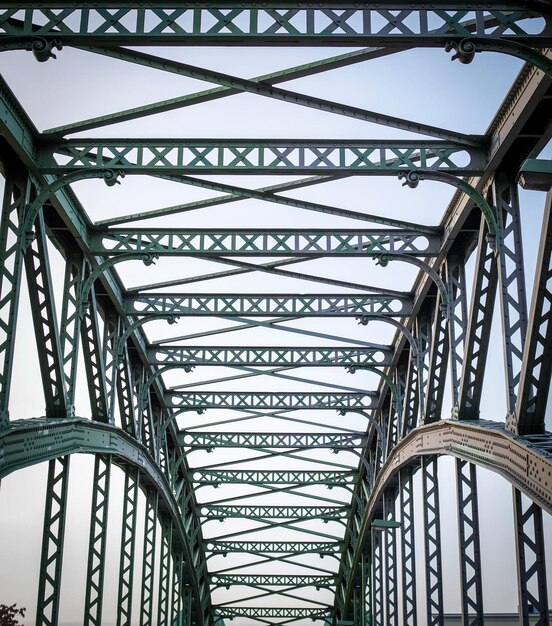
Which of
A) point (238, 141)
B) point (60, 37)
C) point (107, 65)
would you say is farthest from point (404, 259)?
point (60, 37)

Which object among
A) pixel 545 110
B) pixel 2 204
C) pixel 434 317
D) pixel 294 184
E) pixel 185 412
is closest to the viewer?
pixel 545 110

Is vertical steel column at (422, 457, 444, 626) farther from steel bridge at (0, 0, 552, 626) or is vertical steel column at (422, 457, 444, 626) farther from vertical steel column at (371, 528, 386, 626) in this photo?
vertical steel column at (371, 528, 386, 626)

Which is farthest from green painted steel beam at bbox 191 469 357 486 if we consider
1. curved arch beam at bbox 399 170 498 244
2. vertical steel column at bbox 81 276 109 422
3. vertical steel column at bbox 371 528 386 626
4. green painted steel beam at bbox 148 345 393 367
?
curved arch beam at bbox 399 170 498 244

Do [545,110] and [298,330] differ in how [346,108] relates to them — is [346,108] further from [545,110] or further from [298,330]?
[298,330]

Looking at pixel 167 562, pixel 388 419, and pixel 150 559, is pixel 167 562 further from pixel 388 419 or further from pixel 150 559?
pixel 388 419

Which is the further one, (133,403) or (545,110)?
(133,403)

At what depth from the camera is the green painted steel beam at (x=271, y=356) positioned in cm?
2670

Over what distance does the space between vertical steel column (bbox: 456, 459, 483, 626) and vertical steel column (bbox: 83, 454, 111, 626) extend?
8262 mm

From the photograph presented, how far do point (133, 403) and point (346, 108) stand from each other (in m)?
13.1

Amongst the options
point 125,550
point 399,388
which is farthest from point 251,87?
point 125,550

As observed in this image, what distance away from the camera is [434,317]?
73.2 ft

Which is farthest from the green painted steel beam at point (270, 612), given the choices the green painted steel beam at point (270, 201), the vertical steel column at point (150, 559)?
the green painted steel beam at point (270, 201)

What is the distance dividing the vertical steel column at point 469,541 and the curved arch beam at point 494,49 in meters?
8.66

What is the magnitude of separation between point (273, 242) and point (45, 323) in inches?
193
